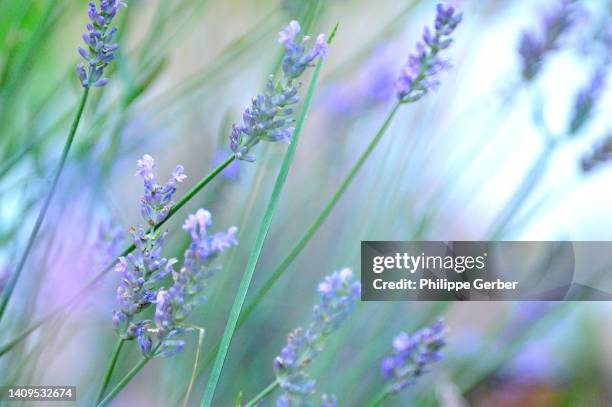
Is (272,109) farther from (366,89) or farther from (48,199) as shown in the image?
(366,89)

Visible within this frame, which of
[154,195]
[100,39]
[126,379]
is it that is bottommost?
[126,379]

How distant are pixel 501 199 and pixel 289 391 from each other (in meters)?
0.48

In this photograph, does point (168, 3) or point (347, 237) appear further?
point (347, 237)

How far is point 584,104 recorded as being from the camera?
0.70 m

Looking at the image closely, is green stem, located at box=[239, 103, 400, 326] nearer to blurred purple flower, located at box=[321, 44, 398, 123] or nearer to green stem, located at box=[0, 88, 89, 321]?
green stem, located at box=[0, 88, 89, 321]

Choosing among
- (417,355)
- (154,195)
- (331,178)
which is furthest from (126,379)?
(331,178)

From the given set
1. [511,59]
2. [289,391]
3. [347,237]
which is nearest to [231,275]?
[347,237]

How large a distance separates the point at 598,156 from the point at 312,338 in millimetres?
428

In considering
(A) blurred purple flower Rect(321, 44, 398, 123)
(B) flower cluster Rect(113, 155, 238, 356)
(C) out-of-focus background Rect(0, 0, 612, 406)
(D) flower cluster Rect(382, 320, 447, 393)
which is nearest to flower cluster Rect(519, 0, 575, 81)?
(C) out-of-focus background Rect(0, 0, 612, 406)

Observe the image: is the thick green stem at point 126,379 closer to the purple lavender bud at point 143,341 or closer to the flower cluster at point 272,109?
the purple lavender bud at point 143,341

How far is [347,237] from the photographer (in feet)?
2.79

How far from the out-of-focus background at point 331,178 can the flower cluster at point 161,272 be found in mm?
202

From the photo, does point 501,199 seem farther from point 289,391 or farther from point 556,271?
point 289,391

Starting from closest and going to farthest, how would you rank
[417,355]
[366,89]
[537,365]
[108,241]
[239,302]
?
[239,302]
[417,355]
[108,241]
[366,89]
[537,365]
